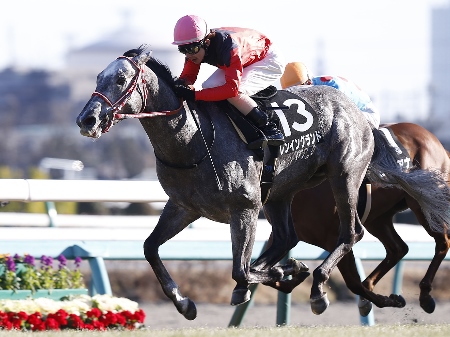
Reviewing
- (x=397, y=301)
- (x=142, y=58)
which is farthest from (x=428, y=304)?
(x=142, y=58)

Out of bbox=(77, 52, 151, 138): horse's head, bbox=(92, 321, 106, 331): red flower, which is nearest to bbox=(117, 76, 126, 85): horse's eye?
bbox=(77, 52, 151, 138): horse's head

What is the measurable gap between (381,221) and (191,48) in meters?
2.52

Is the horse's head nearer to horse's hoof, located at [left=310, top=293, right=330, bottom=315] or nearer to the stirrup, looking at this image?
the stirrup

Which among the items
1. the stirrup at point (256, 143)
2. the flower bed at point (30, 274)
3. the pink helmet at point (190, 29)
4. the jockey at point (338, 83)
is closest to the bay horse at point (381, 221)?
the jockey at point (338, 83)

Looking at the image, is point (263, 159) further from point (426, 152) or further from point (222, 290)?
point (222, 290)

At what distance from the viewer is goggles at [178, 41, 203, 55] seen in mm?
5168

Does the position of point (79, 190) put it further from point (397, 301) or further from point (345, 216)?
point (397, 301)

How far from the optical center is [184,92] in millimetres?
5188

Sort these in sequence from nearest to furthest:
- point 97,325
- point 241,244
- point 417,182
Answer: point 241,244, point 97,325, point 417,182

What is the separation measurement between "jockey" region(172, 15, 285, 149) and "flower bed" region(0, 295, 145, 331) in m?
1.50

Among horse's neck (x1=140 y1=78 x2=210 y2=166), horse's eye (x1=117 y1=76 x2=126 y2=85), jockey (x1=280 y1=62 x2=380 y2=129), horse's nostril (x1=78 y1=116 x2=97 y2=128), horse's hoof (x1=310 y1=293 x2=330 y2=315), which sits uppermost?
horse's eye (x1=117 y1=76 x2=126 y2=85)

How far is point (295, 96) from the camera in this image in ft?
19.1

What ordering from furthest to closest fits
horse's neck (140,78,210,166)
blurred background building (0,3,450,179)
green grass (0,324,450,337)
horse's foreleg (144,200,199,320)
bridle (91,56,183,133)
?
blurred background building (0,3,450,179)
horse's foreleg (144,200,199,320)
horse's neck (140,78,210,166)
bridle (91,56,183,133)
green grass (0,324,450,337)

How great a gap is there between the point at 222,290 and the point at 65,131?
66.6 meters
